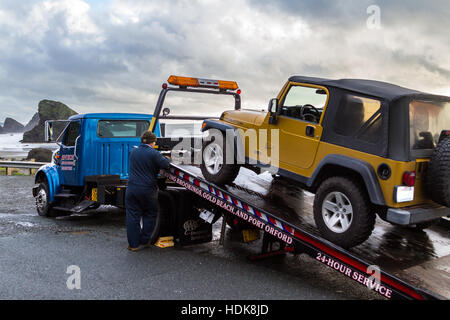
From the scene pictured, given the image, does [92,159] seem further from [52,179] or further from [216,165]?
[216,165]

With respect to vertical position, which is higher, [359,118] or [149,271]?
[359,118]

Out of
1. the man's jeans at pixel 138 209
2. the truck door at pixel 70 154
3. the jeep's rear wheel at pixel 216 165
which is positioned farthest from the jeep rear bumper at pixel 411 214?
the truck door at pixel 70 154

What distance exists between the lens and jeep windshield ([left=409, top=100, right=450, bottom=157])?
4215 millimetres

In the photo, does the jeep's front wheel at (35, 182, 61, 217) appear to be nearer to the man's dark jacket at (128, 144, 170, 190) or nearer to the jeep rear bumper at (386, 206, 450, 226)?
the man's dark jacket at (128, 144, 170, 190)

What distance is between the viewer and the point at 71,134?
8523 millimetres

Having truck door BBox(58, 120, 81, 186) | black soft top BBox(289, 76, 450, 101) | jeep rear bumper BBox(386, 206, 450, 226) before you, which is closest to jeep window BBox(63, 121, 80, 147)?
truck door BBox(58, 120, 81, 186)

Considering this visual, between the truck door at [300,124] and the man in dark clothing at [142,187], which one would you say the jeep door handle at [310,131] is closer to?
the truck door at [300,124]

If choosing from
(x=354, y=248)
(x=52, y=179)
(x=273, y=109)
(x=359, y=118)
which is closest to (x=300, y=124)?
(x=273, y=109)

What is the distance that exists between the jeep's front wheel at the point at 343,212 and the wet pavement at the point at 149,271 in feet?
2.56

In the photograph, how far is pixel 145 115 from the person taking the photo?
859cm

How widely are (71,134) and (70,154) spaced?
17.9 inches

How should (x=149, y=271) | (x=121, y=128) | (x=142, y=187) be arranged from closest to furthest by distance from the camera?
(x=149, y=271)
(x=142, y=187)
(x=121, y=128)
